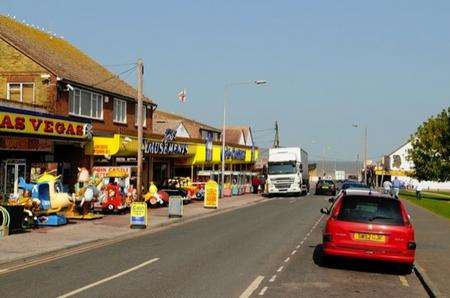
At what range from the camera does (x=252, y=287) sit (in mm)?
10688

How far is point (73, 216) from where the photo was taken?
81.6 ft

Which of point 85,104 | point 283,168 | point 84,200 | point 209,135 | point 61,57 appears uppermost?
point 61,57

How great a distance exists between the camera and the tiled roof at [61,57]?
32.7m

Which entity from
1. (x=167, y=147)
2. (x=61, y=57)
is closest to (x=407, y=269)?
(x=167, y=147)

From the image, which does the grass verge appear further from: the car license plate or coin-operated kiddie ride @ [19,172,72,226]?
the car license plate

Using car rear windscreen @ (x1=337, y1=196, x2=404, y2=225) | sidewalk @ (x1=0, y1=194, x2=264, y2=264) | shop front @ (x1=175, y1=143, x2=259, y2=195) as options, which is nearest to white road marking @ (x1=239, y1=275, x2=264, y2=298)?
car rear windscreen @ (x1=337, y1=196, x2=404, y2=225)

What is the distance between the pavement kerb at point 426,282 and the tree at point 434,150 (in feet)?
171

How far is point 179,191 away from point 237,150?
20.6m

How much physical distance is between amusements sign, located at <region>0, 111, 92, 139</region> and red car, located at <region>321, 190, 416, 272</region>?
14.5 meters

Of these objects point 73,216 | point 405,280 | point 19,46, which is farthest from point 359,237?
point 19,46

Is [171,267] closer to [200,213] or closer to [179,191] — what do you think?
[200,213]

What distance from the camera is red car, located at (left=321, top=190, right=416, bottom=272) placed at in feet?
40.8

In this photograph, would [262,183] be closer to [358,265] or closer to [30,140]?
[30,140]

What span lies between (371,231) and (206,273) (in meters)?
3.44
